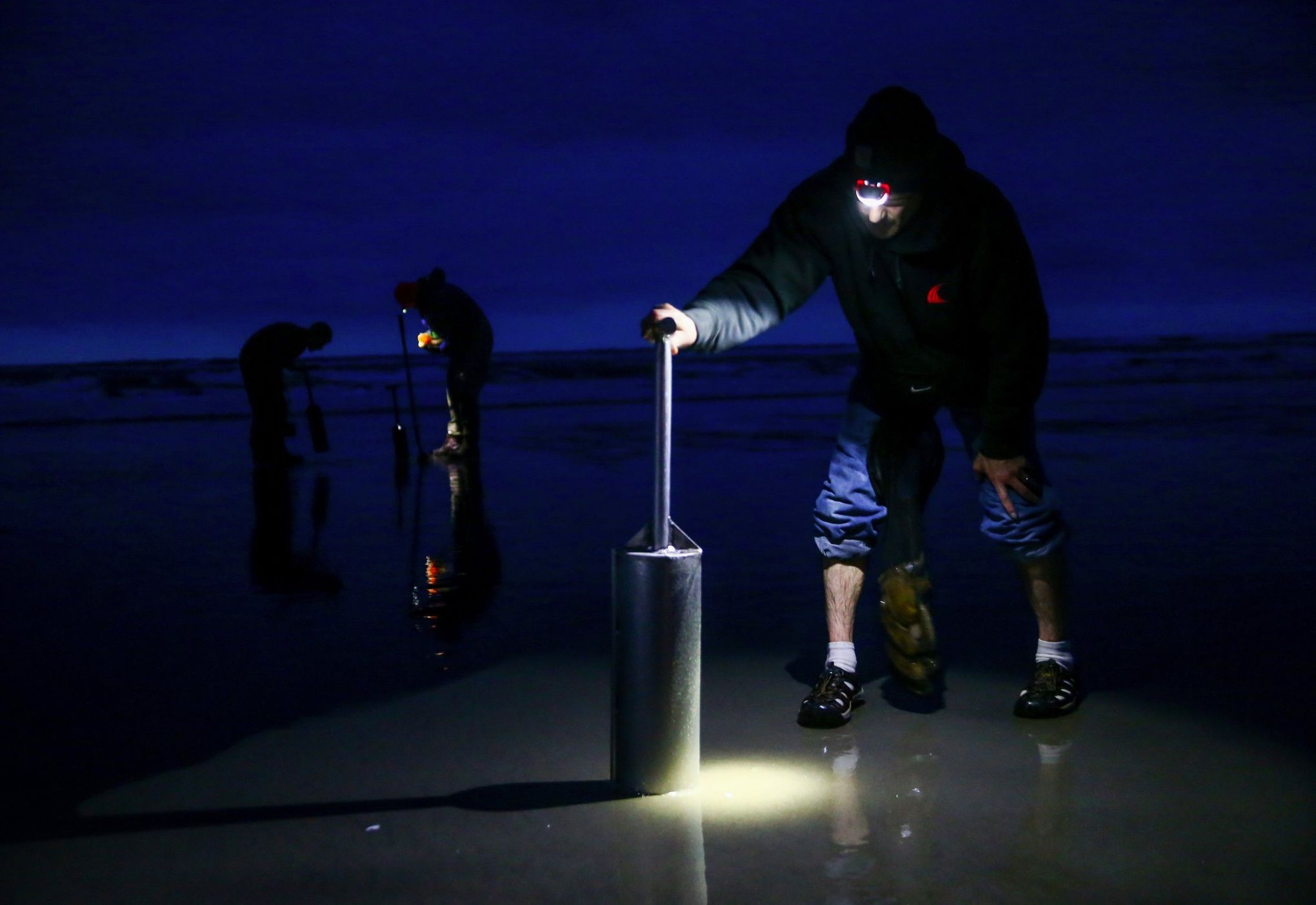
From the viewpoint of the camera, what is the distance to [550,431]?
594 inches

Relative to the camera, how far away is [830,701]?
3699 mm

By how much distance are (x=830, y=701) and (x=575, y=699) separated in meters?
0.80

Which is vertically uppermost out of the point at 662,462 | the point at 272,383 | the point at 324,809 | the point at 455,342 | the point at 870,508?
the point at 455,342

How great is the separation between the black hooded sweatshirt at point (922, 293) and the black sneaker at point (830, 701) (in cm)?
78

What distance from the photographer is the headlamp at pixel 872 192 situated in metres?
3.45

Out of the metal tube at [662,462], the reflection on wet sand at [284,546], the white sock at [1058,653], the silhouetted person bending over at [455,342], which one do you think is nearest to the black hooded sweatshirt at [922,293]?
the metal tube at [662,462]

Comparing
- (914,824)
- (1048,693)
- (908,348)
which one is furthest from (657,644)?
(1048,693)

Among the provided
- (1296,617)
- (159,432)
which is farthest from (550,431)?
(1296,617)

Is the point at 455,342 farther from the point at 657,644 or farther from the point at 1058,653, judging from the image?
the point at 657,644

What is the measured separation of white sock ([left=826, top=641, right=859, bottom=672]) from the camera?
385 cm

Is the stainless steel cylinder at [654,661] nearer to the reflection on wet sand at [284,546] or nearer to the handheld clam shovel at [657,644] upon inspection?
the handheld clam shovel at [657,644]

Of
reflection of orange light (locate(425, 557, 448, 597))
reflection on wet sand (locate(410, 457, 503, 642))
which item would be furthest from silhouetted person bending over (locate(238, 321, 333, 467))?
reflection of orange light (locate(425, 557, 448, 597))

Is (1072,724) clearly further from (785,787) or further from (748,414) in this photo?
(748,414)

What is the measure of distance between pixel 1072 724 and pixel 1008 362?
3.47 feet
